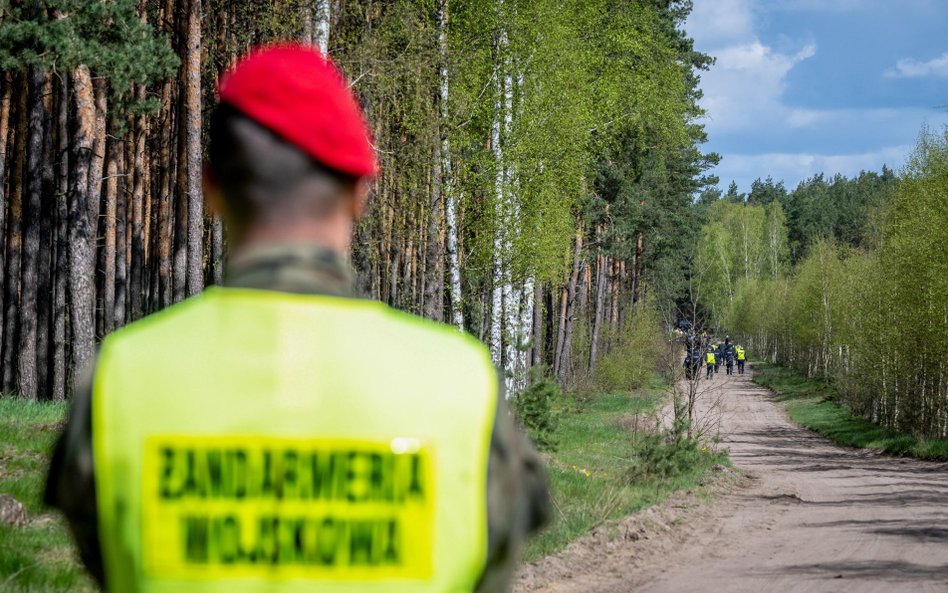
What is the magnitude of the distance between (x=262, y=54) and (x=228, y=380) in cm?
54

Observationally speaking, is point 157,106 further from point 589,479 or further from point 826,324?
point 826,324

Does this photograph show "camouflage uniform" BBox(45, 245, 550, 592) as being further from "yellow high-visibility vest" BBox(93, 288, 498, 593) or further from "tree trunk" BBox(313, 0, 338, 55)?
"tree trunk" BBox(313, 0, 338, 55)

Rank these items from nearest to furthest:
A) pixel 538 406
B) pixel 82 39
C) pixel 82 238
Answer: pixel 538 406 < pixel 82 39 < pixel 82 238

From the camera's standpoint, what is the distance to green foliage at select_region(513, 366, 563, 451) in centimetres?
1622

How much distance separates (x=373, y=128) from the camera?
2384 cm

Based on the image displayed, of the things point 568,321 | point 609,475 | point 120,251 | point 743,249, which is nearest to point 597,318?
point 568,321

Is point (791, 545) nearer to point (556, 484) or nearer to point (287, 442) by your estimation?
point (556, 484)

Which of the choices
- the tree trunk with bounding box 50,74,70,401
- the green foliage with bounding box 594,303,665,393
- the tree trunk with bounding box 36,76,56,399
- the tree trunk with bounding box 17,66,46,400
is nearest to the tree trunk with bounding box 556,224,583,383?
the green foliage with bounding box 594,303,665,393

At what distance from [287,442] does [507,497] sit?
353 mm

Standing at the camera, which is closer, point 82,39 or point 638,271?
point 82,39

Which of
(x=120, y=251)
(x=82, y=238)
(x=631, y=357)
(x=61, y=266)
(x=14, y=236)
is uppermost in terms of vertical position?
(x=14, y=236)

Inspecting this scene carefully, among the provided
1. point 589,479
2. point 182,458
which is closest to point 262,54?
point 182,458

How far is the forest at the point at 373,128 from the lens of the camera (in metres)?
18.6

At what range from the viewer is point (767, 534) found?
12.8 meters
